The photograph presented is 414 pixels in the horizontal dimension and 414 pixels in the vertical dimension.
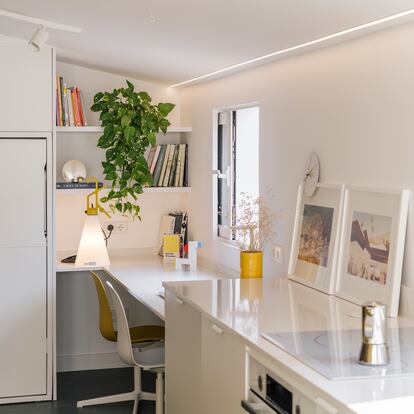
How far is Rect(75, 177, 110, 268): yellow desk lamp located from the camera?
17.6 ft

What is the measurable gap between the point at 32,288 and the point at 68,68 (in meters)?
1.64

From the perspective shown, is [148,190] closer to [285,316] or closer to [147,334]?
[147,334]

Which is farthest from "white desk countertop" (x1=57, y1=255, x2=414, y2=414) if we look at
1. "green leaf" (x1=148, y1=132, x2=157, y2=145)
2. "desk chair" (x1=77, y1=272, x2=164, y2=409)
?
"green leaf" (x1=148, y1=132, x2=157, y2=145)

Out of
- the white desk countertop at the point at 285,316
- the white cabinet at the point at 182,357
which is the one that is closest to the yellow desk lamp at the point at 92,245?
the white desk countertop at the point at 285,316

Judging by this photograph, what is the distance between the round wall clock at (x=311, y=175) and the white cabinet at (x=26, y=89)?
200cm

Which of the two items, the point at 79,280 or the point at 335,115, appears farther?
the point at 79,280

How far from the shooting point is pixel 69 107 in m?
5.55

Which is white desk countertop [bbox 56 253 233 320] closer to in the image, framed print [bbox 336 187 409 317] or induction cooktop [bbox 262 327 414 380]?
framed print [bbox 336 187 409 317]

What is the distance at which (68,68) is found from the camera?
580 centimetres

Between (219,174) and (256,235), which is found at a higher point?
(219,174)

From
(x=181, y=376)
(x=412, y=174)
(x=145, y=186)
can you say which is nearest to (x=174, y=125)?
(x=145, y=186)

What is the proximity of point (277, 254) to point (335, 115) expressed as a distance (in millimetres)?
927

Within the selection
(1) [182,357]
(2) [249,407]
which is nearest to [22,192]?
(1) [182,357]

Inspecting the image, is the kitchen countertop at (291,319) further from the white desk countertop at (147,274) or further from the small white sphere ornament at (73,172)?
the small white sphere ornament at (73,172)
